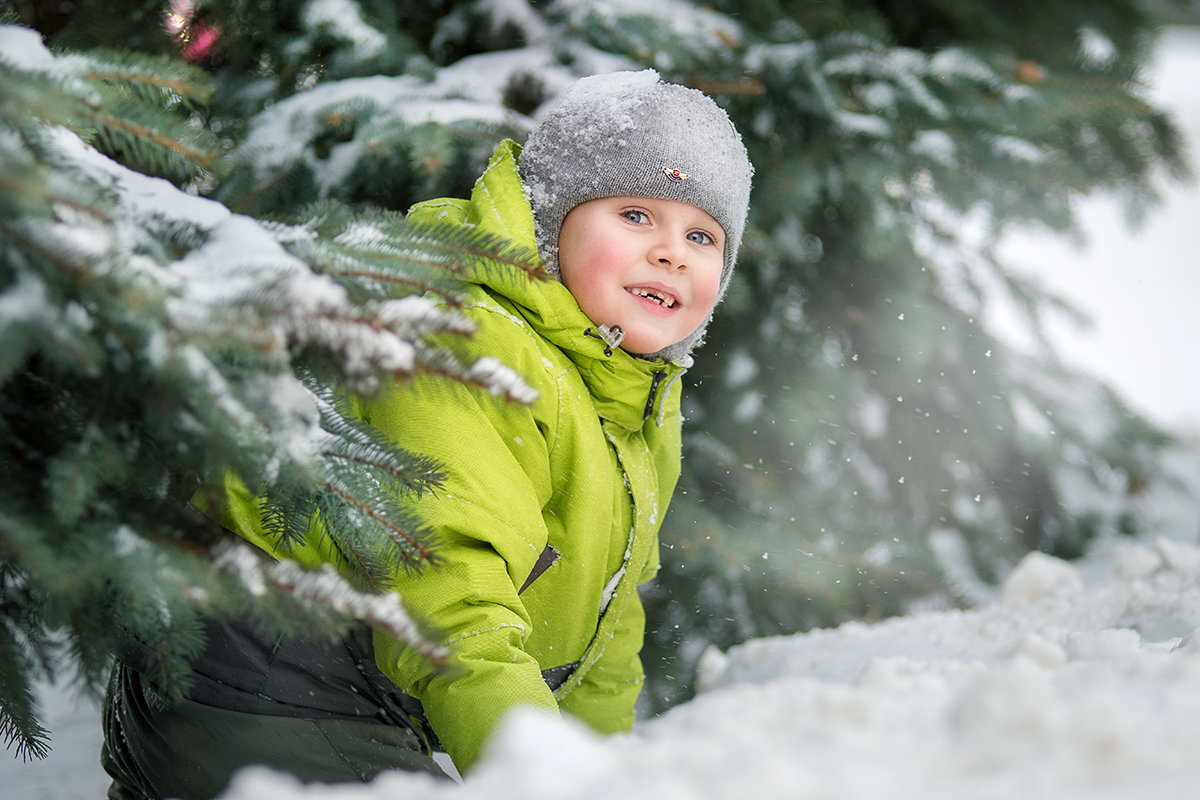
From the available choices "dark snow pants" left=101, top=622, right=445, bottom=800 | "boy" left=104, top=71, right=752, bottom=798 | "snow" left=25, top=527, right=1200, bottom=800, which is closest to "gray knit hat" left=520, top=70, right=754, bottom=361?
"boy" left=104, top=71, right=752, bottom=798

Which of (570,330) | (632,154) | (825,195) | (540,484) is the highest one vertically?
(632,154)

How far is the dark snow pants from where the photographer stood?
1.29m

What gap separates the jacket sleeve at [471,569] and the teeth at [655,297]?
0.36 metres

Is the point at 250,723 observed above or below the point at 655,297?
below

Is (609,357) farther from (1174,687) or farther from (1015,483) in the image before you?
(1015,483)

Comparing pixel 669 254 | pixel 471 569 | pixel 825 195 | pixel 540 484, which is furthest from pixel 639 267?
pixel 825 195

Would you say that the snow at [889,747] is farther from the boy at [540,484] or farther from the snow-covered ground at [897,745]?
the boy at [540,484]

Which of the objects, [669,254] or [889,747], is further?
[669,254]

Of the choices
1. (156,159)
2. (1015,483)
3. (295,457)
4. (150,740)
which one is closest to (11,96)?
(156,159)

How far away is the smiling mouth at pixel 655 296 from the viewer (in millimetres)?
1620

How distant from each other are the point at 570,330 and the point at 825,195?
1344 mm

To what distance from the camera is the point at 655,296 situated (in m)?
1.64

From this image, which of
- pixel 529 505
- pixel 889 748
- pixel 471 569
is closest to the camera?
pixel 889 748

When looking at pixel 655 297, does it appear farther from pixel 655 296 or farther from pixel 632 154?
pixel 632 154
